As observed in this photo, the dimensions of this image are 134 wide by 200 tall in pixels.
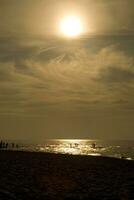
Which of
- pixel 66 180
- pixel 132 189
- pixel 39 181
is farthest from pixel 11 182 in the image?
pixel 132 189

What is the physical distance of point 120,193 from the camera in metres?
23.3

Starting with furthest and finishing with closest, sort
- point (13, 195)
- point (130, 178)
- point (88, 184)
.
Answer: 1. point (130, 178)
2. point (88, 184)
3. point (13, 195)

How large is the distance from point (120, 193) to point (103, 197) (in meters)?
1.95

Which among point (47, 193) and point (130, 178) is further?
point (130, 178)

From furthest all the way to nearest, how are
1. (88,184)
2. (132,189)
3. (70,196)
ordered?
(88,184) → (132,189) → (70,196)

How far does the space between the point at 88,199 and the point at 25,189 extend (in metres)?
3.59

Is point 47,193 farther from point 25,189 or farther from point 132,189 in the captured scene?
point 132,189

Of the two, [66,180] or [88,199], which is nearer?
[88,199]

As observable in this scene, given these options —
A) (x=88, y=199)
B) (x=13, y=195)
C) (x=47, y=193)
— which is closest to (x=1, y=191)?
(x=13, y=195)

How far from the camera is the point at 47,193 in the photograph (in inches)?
874

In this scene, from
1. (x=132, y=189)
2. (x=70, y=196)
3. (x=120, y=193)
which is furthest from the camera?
(x=132, y=189)

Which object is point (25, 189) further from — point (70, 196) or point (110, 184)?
Result: point (110, 184)

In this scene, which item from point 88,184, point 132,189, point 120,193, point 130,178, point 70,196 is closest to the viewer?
point 70,196

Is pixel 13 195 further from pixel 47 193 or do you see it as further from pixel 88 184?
pixel 88 184
